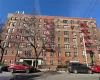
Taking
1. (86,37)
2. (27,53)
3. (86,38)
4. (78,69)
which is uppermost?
(86,37)

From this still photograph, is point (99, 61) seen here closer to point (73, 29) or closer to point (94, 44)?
point (94, 44)

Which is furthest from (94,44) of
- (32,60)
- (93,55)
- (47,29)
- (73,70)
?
(73,70)

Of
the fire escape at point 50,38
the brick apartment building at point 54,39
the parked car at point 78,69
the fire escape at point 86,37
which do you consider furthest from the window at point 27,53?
the parked car at point 78,69

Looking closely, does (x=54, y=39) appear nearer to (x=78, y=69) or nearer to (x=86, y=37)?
(x=86, y=37)

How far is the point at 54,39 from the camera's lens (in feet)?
159

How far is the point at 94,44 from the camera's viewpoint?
47.5m

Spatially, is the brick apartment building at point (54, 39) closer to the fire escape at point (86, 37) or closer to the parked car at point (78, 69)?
the fire escape at point (86, 37)

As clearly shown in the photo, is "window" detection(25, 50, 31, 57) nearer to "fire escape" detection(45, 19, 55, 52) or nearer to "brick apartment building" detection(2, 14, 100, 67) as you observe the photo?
"brick apartment building" detection(2, 14, 100, 67)

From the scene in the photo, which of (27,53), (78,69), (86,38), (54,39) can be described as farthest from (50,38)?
(78,69)

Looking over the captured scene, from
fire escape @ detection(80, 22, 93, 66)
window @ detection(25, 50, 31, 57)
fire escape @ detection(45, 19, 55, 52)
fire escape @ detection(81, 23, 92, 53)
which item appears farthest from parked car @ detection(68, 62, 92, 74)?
fire escape @ detection(81, 23, 92, 53)

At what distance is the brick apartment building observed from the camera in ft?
144

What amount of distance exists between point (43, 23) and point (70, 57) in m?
16.7

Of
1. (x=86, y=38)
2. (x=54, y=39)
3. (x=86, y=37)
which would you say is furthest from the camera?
(x=86, y=37)

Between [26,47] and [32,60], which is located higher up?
[26,47]
